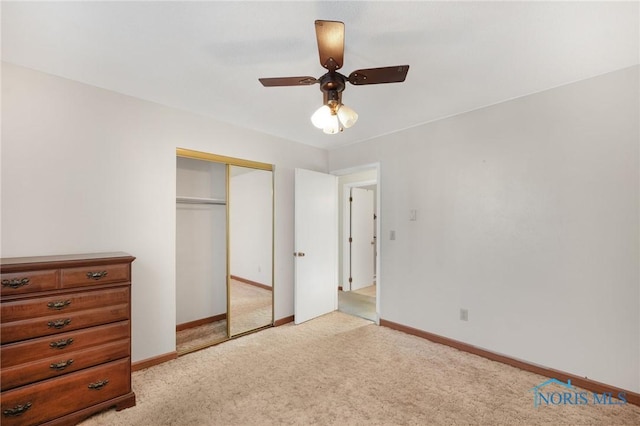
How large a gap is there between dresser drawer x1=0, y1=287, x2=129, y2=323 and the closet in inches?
50.4

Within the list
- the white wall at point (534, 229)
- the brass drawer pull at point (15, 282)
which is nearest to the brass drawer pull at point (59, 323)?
the brass drawer pull at point (15, 282)

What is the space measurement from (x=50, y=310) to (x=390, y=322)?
3.34m

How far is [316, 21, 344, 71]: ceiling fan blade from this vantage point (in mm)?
1286

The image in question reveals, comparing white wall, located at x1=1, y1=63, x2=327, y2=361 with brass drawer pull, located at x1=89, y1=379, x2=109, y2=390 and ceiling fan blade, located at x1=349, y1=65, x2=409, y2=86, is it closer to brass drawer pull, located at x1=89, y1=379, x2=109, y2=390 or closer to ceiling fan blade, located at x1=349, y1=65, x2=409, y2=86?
brass drawer pull, located at x1=89, y1=379, x2=109, y2=390

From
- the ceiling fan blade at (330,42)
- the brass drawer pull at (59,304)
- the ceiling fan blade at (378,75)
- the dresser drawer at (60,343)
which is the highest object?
the ceiling fan blade at (330,42)

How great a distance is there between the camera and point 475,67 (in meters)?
2.05

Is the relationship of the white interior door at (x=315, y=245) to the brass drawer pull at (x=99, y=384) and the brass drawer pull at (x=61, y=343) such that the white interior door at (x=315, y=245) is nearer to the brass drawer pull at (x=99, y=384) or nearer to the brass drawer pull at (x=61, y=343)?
the brass drawer pull at (x=99, y=384)

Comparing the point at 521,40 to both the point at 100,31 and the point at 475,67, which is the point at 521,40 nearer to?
the point at 475,67

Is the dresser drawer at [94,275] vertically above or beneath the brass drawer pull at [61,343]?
above

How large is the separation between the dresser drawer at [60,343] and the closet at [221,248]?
128 centimetres

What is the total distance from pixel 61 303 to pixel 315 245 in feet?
8.81

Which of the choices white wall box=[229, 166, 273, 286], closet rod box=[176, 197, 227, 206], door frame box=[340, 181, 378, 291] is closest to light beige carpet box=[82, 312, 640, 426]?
white wall box=[229, 166, 273, 286]

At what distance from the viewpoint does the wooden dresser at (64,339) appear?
162 centimetres

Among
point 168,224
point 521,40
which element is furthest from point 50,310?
point 521,40
